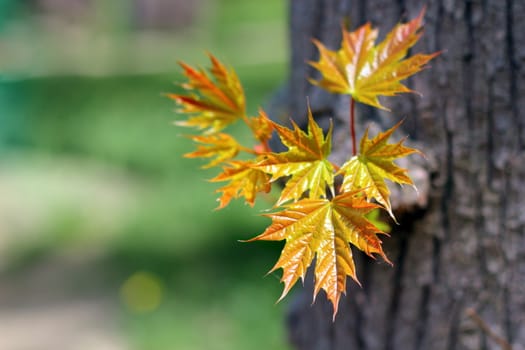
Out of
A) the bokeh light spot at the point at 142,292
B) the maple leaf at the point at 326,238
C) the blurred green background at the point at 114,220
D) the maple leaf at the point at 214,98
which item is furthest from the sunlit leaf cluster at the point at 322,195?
the bokeh light spot at the point at 142,292

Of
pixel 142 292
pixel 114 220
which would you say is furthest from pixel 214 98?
pixel 114 220

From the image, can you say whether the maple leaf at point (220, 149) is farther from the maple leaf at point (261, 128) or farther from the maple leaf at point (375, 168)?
the maple leaf at point (375, 168)

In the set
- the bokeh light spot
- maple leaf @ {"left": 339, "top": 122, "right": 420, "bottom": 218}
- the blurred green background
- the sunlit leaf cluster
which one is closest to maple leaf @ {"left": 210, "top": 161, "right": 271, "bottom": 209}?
the sunlit leaf cluster

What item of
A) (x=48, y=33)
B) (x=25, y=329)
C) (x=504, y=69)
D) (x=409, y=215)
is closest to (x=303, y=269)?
(x=409, y=215)

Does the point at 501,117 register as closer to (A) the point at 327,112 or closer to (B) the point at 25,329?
(A) the point at 327,112

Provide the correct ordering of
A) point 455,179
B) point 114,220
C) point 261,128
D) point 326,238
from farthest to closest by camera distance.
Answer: point 114,220
point 455,179
point 261,128
point 326,238

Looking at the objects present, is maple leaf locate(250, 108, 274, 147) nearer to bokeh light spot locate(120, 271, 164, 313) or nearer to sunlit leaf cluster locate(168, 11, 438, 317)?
sunlit leaf cluster locate(168, 11, 438, 317)

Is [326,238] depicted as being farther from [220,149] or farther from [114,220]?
[114,220]

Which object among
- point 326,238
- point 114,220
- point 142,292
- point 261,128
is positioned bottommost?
point 142,292
